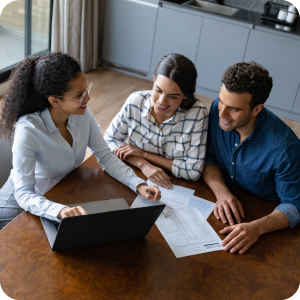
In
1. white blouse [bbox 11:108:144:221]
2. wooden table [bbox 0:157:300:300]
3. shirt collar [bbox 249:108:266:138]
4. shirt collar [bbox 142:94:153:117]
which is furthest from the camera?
shirt collar [bbox 142:94:153:117]

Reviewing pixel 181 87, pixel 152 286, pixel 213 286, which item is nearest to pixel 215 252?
pixel 213 286

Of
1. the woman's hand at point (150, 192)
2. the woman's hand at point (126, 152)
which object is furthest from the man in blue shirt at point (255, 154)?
the woman's hand at point (126, 152)

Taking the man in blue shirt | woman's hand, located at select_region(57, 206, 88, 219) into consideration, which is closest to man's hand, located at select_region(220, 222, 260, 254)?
the man in blue shirt

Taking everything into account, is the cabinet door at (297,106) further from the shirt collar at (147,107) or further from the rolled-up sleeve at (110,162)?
the rolled-up sleeve at (110,162)

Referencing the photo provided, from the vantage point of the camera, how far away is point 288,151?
4.97 ft

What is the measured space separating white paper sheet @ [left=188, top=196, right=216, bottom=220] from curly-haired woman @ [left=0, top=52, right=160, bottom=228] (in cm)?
17

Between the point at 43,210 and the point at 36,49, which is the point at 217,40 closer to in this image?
the point at 36,49

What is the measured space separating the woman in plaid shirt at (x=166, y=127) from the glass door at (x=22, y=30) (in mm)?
2325

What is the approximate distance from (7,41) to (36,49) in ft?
1.51

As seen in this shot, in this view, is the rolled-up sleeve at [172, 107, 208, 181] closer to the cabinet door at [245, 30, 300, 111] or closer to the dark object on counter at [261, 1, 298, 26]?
the cabinet door at [245, 30, 300, 111]

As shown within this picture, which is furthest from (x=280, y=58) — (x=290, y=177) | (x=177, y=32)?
(x=290, y=177)

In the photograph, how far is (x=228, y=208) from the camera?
4.92 feet

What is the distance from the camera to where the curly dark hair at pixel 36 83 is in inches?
57.8

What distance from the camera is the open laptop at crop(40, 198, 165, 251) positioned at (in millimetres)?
1087
